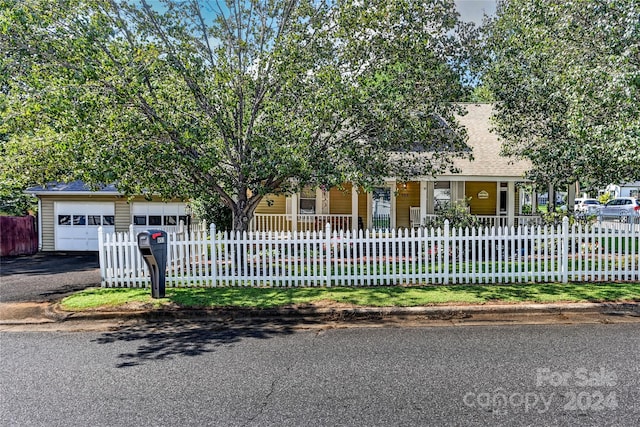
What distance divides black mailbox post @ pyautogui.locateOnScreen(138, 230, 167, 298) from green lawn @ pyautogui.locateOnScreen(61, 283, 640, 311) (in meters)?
0.24

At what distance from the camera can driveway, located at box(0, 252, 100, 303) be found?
33.2ft

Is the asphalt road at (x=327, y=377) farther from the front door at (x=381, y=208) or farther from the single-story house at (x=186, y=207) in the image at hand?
the front door at (x=381, y=208)

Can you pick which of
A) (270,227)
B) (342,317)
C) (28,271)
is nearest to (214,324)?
(342,317)

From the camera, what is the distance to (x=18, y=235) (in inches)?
709

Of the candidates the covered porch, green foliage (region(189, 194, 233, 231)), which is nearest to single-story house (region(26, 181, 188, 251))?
green foliage (region(189, 194, 233, 231))

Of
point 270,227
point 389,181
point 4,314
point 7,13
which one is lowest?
point 4,314

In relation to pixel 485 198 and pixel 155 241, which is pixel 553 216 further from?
pixel 155 241

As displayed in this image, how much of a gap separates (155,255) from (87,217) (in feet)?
38.4

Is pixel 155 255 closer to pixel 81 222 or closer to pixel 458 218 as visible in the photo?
pixel 458 218

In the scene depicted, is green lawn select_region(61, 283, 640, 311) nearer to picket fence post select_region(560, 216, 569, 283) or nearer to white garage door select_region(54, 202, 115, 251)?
picket fence post select_region(560, 216, 569, 283)

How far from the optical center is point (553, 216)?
13.6 m

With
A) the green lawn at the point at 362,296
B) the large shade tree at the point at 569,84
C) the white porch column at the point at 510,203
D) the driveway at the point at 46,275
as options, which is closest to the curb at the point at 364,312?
the green lawn at the point at 362,296

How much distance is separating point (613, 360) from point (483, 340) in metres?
1.49

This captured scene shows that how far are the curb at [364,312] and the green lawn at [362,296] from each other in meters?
0.18
